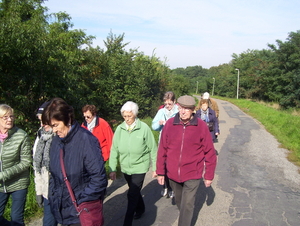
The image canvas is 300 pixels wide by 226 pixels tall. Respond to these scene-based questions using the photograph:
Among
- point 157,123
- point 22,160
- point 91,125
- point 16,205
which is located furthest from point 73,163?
point 157,123

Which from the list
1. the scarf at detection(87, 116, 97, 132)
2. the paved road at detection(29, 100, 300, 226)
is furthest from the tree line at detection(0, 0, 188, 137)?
the paved road at detection(29, 100, 300, 226)

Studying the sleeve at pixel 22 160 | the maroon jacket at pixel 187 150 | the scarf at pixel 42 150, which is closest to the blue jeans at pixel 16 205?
the sleeve at pixel 22 160

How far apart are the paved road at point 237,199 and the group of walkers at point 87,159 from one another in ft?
1.67

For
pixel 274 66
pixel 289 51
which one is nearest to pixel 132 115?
pixel 289 51

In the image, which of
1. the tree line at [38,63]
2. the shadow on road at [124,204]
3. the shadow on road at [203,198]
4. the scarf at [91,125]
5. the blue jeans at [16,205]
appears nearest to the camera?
the blue jeans at [16,205]

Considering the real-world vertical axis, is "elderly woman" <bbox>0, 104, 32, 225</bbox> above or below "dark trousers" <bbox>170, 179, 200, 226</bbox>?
above

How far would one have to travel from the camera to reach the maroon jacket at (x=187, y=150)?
3.38 meters

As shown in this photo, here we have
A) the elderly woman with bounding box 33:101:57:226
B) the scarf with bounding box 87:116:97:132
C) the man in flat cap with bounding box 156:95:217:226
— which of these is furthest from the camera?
the scarf with bounding box 87:116:97:132

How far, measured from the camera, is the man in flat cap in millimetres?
3383

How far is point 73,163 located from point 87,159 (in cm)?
12

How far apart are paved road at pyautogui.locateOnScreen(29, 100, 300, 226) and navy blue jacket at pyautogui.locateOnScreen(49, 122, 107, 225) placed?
1.75m

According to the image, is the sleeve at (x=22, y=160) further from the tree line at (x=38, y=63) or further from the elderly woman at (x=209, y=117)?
the elderly woman at (x=209, y=117)

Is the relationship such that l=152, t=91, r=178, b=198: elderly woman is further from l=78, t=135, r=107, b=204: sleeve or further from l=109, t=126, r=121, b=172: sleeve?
l=78, t=135, r=107, b=204: sleeve

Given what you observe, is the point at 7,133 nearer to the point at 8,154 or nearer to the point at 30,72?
the point at 8,154
